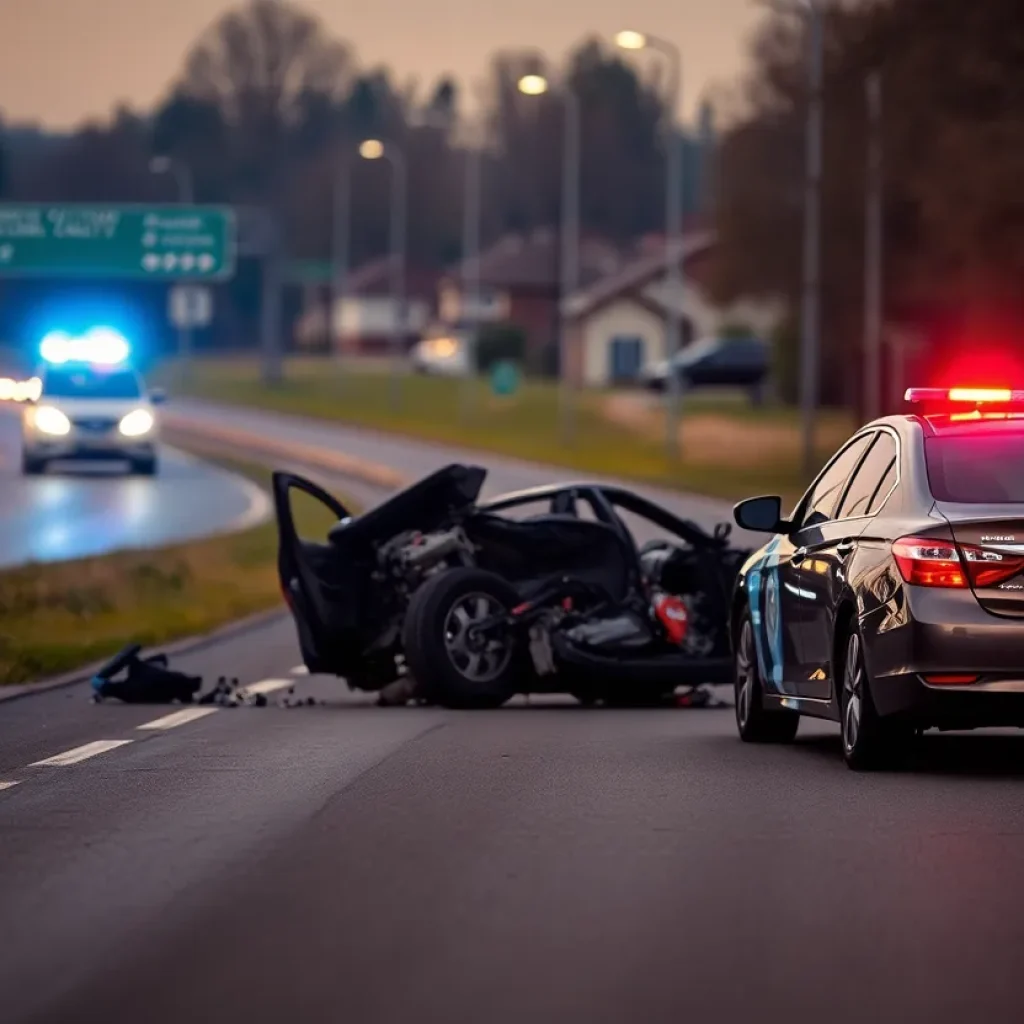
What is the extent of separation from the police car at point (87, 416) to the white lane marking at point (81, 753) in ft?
138

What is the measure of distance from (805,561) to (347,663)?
4.55 meters

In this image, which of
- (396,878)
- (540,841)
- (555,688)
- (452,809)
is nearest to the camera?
Result: (396,878)

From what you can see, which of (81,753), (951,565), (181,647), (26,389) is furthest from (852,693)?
(26,389)

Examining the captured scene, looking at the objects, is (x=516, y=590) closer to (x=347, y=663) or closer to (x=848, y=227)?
(x=347, y=663)

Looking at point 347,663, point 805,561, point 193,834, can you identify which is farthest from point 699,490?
point 193,834

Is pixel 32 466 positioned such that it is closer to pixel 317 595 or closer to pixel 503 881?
pixel 317 595

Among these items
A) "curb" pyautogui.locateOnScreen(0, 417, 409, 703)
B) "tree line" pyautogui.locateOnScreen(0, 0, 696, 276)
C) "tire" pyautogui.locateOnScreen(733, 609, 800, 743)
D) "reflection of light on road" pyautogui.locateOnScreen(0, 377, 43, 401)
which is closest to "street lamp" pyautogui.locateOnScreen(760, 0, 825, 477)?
"curb" pyautogui.locateOnScreen(0, 417, 409, 703)

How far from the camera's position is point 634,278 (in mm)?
131625

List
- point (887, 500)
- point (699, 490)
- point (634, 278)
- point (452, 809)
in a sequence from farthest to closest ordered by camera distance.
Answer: point (634, 278)
point (699, 490)
point (887, 500)
point (452, 809)

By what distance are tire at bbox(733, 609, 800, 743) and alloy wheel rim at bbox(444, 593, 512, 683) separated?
2380 millimetres

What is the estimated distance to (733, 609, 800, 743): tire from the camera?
46.0 ft

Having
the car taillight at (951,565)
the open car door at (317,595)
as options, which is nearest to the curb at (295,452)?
the open car door at (317,595)

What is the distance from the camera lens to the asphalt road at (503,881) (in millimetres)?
7090

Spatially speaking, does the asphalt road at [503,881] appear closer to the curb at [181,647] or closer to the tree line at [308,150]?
the curb at [181,647]
